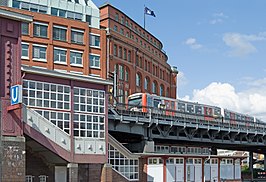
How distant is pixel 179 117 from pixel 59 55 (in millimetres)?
16930

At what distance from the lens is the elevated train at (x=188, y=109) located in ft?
180

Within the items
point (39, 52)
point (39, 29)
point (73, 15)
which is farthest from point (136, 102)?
point (73, 15)

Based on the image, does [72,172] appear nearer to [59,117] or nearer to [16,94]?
[59,117]

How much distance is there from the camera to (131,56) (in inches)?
3282

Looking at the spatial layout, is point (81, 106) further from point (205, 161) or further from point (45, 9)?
point (45, 9)

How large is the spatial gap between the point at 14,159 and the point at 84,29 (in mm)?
35588

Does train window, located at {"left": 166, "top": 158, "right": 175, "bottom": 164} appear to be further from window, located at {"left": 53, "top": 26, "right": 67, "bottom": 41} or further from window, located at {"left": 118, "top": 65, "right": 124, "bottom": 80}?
window, located at {"left": 118, "top": 65, "right": 124, "bottom": 80}

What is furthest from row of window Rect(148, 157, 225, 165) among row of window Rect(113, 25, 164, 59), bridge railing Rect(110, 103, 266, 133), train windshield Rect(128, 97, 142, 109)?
row of window Rect(113, 25, 164, 59)

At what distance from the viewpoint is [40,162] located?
1372 inches

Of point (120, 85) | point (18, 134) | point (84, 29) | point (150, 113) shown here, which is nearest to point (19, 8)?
point (84, 29)

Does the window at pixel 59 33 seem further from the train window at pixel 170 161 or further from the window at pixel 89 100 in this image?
the window at pixel 89 100

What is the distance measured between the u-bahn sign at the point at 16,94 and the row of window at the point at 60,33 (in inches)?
1152

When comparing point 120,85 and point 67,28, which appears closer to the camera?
point 67,28

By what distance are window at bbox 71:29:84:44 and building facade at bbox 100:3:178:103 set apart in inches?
518
